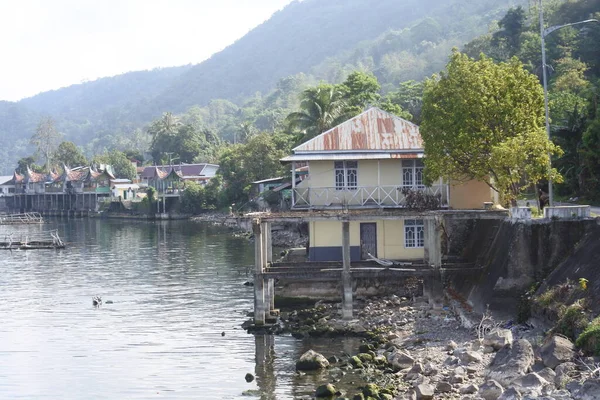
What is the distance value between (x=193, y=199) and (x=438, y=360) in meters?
104

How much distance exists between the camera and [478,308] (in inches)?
1383

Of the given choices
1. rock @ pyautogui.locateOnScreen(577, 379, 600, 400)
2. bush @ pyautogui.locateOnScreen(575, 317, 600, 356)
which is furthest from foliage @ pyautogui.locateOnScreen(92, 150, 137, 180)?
rock @ pyautogui.locateOnScreen(577, 379, 600, 400)

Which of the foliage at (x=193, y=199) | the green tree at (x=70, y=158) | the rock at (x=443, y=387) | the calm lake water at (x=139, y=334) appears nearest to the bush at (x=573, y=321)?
the rock at (x=443, y=387)

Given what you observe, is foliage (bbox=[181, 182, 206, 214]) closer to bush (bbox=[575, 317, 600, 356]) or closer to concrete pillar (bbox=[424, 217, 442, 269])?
concrete pillar (bbox=[424, 217, 442, 269])

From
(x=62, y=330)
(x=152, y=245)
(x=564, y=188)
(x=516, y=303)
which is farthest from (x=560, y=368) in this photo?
(x=152, y=245)

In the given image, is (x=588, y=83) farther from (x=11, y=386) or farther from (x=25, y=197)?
(x=25, y=197)

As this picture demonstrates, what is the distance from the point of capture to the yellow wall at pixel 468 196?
44219 millimetres

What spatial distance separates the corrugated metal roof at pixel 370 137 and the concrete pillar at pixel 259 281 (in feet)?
22.5

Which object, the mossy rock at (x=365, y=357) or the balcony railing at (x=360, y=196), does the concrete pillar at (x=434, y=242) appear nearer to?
the balcony railing at (x=360, y=196)

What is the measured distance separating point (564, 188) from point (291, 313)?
23.8 meters

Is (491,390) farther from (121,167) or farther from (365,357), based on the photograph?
(121,167)

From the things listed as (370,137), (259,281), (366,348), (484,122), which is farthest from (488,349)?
(370,137)

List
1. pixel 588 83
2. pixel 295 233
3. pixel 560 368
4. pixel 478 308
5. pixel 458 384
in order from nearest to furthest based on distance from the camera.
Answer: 1. pixel 560 368
2. pixel 458 384
3. pixel 478 308
4. pixel 588 83
5. pixel 295 233

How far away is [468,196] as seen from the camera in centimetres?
4434
